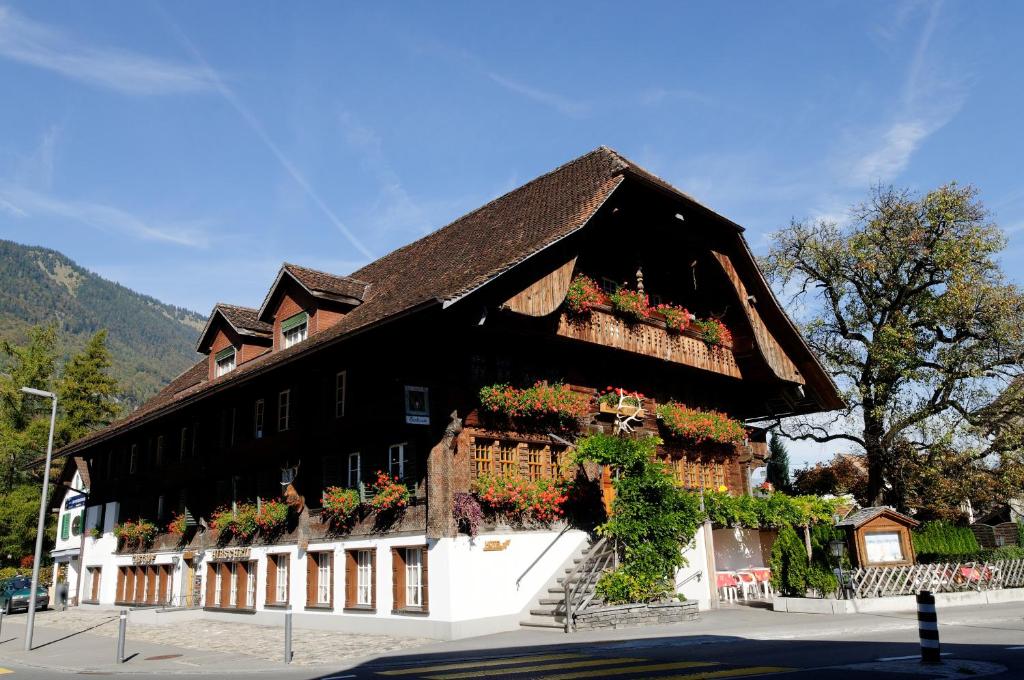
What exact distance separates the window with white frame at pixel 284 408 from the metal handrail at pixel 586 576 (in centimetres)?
957

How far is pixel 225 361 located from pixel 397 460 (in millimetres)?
10667

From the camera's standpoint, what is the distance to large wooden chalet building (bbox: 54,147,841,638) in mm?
18078

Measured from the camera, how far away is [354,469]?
2084 centimetres

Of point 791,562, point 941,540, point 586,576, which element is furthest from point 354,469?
point 941,540

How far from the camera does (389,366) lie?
19.5m

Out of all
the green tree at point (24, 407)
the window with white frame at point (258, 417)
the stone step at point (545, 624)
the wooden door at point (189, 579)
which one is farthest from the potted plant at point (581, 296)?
the green tree at point (24, 407)

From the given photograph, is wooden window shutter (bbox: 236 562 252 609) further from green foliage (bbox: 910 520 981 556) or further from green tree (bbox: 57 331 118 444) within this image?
green tree (bbox: 57 331 118 444)

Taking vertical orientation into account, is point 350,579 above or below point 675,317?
below

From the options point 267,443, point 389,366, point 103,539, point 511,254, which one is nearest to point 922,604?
point 511,254

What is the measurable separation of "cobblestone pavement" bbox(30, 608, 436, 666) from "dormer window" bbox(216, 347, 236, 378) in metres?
7.85

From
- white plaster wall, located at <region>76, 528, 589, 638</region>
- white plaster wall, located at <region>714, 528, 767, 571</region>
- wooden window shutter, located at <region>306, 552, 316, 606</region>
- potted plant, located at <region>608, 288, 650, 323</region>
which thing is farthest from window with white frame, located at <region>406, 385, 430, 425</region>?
white plaster wall, located at <region>714, 528, 767, 571</region>

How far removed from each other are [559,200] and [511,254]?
4.31 m

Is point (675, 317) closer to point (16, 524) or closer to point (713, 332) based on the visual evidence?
point (713, 332)

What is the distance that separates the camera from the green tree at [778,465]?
43.1 metres
